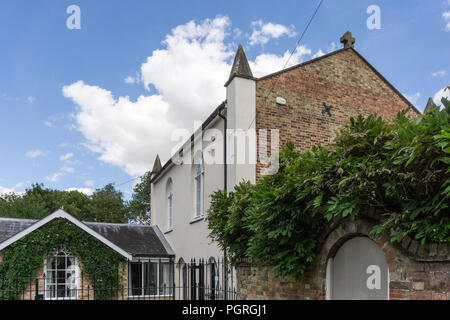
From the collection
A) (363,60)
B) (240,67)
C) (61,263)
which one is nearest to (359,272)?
(240,67)

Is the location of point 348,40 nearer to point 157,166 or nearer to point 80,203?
point 157,166

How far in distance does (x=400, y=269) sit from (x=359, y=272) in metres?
0.92

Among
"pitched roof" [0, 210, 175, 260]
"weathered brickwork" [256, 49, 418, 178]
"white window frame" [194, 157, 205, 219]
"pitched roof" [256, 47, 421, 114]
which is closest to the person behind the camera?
"weathered brickwork" [256, 49, 418, 178]

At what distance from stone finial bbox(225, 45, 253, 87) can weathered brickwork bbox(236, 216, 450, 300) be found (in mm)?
7126

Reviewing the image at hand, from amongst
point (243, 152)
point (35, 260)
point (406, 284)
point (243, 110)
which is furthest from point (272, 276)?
point (35, 260)

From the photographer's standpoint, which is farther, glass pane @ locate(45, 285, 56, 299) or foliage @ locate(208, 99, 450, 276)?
glass pane @ locate(45, 285, 56, 299)

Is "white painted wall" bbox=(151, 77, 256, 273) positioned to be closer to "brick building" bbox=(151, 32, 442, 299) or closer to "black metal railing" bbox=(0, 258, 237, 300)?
"brick building" bbox=(151, 32, 442, 299)

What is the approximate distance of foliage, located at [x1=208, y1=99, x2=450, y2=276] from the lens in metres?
3.96

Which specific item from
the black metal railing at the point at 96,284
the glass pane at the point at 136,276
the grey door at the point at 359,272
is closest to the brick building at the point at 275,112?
the black metal railing at the point at 96,284

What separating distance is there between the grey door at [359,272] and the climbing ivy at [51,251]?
1141 centimetres

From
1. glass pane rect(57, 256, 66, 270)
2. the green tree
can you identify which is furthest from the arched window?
the green tree

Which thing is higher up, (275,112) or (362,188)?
(275,112)

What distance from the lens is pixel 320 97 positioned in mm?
13148

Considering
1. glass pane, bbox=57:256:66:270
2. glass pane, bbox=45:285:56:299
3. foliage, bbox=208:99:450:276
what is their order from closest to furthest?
foliage, bbox=208:99:450:276
glass pane, bbox=45:285:56:299
glass pane, bbox=57:256:66:270
